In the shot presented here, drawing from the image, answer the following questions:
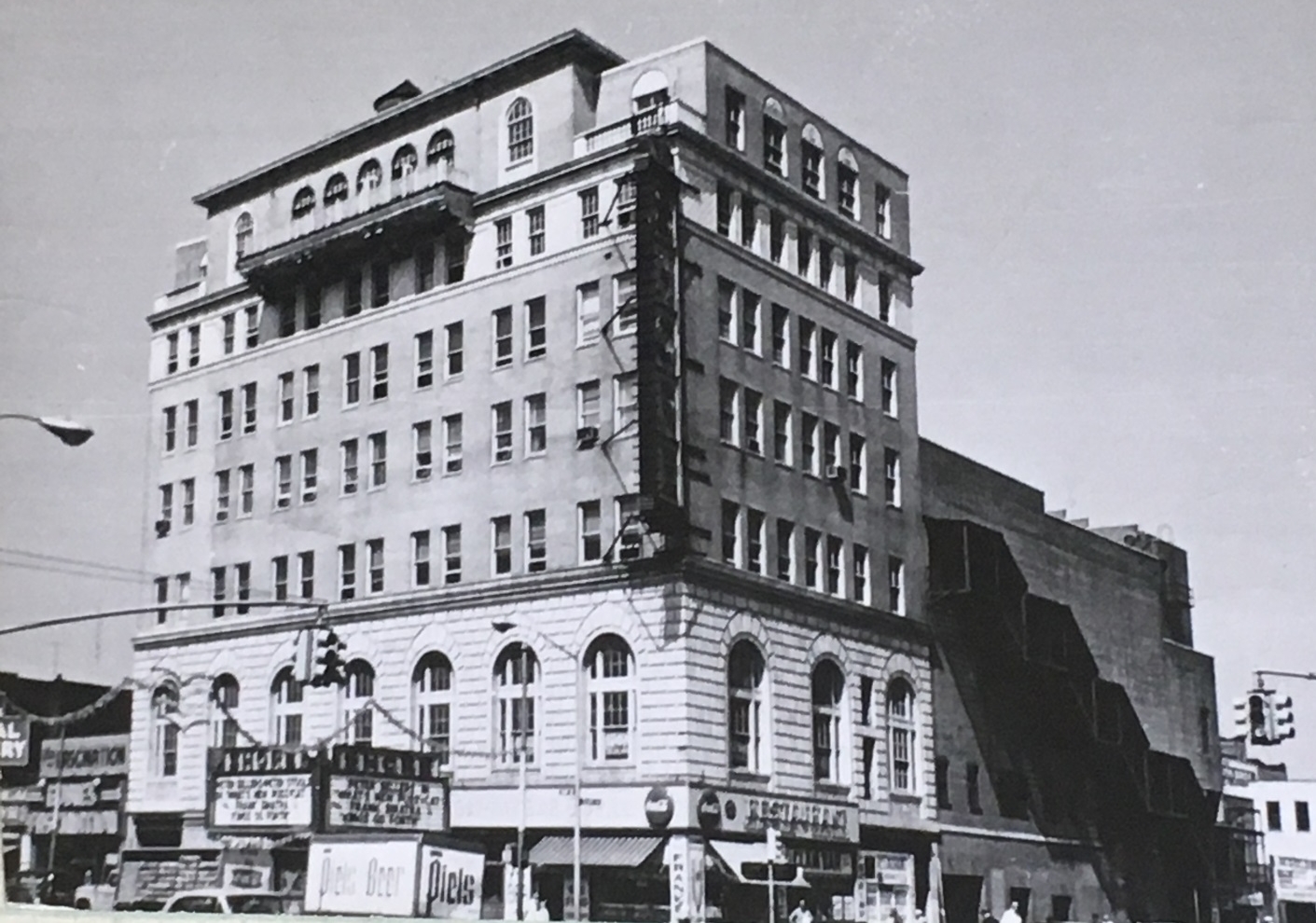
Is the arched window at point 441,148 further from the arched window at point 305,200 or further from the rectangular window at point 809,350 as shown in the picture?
the rectangular window at point 809,350

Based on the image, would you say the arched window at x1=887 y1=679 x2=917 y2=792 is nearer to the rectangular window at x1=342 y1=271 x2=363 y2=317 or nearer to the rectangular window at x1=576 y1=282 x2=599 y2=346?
the rectangular window at x1=576 y1=282 x2=599 y2=346

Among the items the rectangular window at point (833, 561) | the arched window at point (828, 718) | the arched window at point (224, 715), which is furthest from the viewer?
the rectangular window at point (833, 561)

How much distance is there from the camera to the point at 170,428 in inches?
774

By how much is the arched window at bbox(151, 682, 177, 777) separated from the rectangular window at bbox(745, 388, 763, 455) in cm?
966

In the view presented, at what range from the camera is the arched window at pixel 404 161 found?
22.9 metres

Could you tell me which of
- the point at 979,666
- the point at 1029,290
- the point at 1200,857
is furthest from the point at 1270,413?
the point at 979,666

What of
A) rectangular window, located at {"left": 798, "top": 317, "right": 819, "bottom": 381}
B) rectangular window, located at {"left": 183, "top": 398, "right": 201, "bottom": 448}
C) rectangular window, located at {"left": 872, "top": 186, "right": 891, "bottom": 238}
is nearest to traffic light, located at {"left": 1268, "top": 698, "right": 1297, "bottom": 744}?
rectangular window, located at {"left": 872, "top": 186, "right": 891, "bottom": 238}

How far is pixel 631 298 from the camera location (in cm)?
2358

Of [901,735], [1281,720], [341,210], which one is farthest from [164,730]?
[901,735]

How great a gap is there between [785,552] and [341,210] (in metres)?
8.64

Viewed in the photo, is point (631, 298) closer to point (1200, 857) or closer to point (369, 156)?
point (369, 156)

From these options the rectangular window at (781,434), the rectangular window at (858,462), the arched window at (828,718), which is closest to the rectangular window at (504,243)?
the rectangular window at (781,434)

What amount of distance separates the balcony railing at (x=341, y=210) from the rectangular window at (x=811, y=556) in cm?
823

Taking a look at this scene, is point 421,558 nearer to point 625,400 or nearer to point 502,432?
point 502,432
